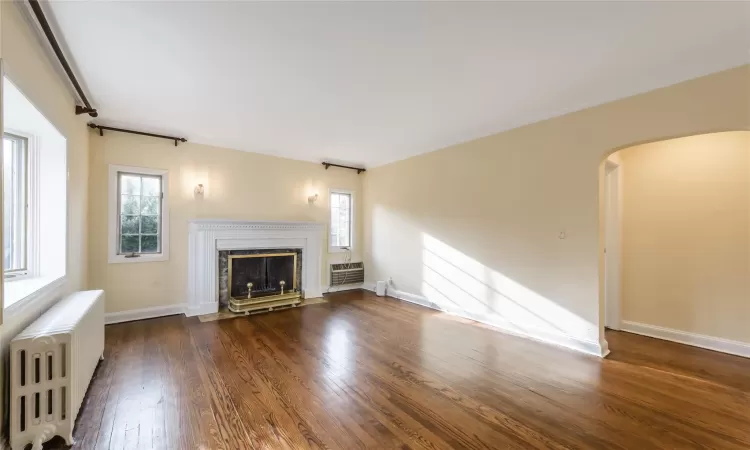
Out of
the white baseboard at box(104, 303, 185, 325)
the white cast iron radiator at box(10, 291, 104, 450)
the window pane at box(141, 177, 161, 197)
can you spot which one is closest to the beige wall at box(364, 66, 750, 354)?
the white baseboard at box(104, 303, 185, 325)

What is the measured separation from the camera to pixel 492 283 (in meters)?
4.16

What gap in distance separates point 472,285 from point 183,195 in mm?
4576

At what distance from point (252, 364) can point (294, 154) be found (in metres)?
3.79

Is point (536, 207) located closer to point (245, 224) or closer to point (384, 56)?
point (384, 56)

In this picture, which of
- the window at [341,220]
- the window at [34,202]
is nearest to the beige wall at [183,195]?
the window at [341,220]

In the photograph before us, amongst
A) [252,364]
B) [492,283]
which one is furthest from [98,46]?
[492,283]

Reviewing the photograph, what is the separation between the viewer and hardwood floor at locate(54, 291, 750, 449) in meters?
1.88

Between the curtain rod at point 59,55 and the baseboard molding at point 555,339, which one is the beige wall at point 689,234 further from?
the curtain rod at point 59,55

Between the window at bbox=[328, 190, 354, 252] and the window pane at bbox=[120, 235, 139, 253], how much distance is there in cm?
314

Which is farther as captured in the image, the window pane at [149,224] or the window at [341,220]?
the window at [341,220]

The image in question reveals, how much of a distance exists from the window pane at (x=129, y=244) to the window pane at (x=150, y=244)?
2.7 inches

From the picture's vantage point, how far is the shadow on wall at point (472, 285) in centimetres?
349

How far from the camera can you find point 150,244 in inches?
172

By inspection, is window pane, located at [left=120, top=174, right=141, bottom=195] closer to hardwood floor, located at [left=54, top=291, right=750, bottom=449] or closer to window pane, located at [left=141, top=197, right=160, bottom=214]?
window pane, located at [left=141, top=197, right=160, bottom=214]
